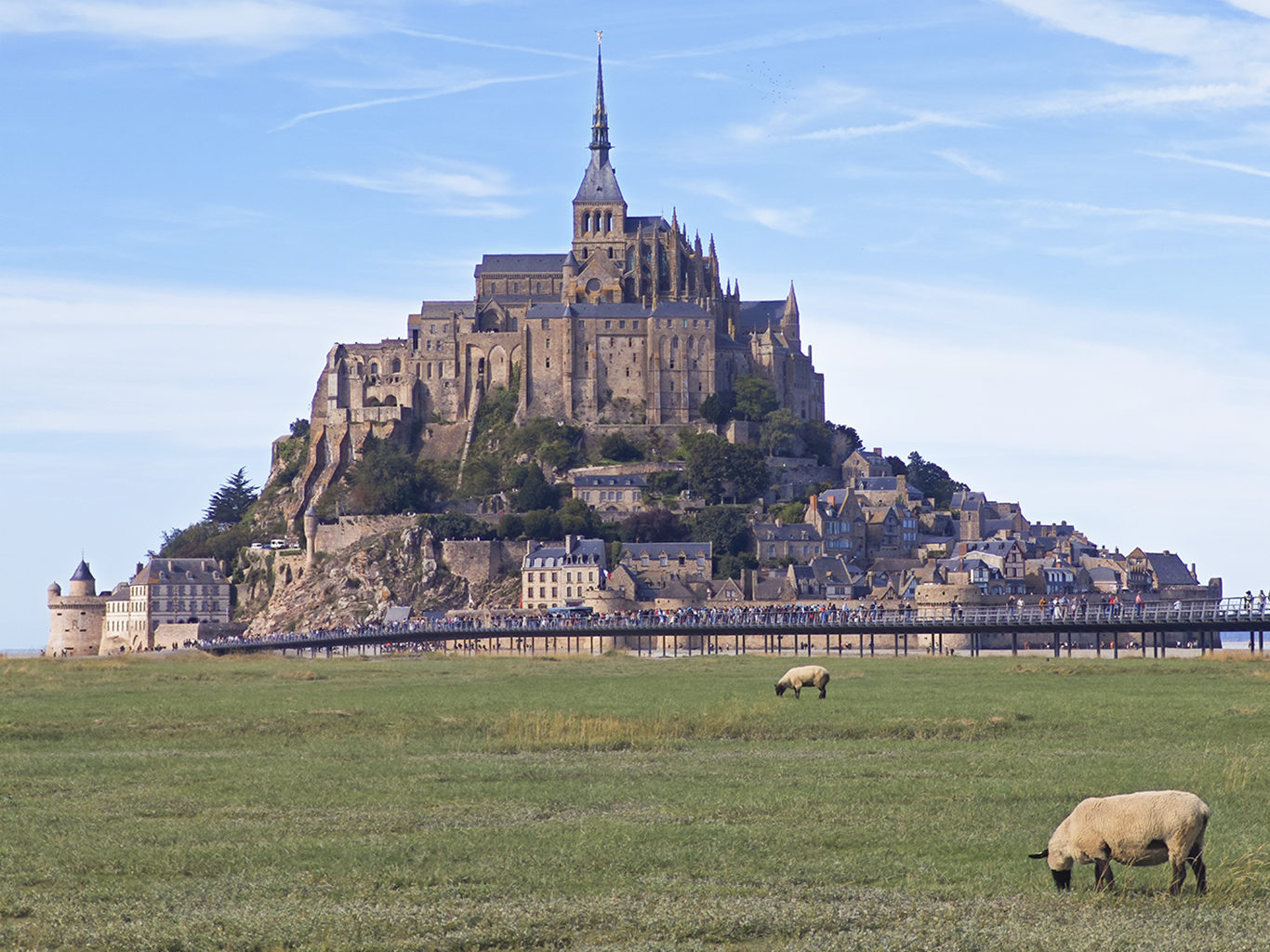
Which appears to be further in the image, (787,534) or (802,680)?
(787,534)

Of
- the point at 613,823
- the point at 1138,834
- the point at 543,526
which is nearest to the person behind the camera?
the point at 1138,834

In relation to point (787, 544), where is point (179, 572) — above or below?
below

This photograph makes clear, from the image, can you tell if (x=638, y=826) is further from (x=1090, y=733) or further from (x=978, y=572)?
(x=978, y=572)

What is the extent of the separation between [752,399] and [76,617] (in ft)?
211

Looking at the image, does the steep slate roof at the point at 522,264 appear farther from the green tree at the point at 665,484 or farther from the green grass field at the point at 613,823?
the green grass field at the point at 613,823

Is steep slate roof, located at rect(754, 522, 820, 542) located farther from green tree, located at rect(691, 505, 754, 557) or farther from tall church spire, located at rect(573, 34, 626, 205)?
tall church spire, located at rect(573, 34, 626, 205)

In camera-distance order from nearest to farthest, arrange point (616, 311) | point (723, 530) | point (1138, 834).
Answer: point (1138, 834) → point (723, 530) → point (616, 311)

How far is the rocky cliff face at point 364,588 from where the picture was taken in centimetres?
14900

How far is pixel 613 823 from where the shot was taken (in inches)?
951

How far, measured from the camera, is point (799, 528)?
149125 mm

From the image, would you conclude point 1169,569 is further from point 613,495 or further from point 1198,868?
point 1198,868

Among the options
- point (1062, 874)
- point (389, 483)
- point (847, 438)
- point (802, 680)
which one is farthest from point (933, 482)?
point (1062, 874)

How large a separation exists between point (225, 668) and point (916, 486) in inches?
4110

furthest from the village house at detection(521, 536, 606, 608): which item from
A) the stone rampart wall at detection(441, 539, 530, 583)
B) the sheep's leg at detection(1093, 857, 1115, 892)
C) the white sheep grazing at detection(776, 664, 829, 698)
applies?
the sheep's leg at detection(1093, 857, 1115, 892)
